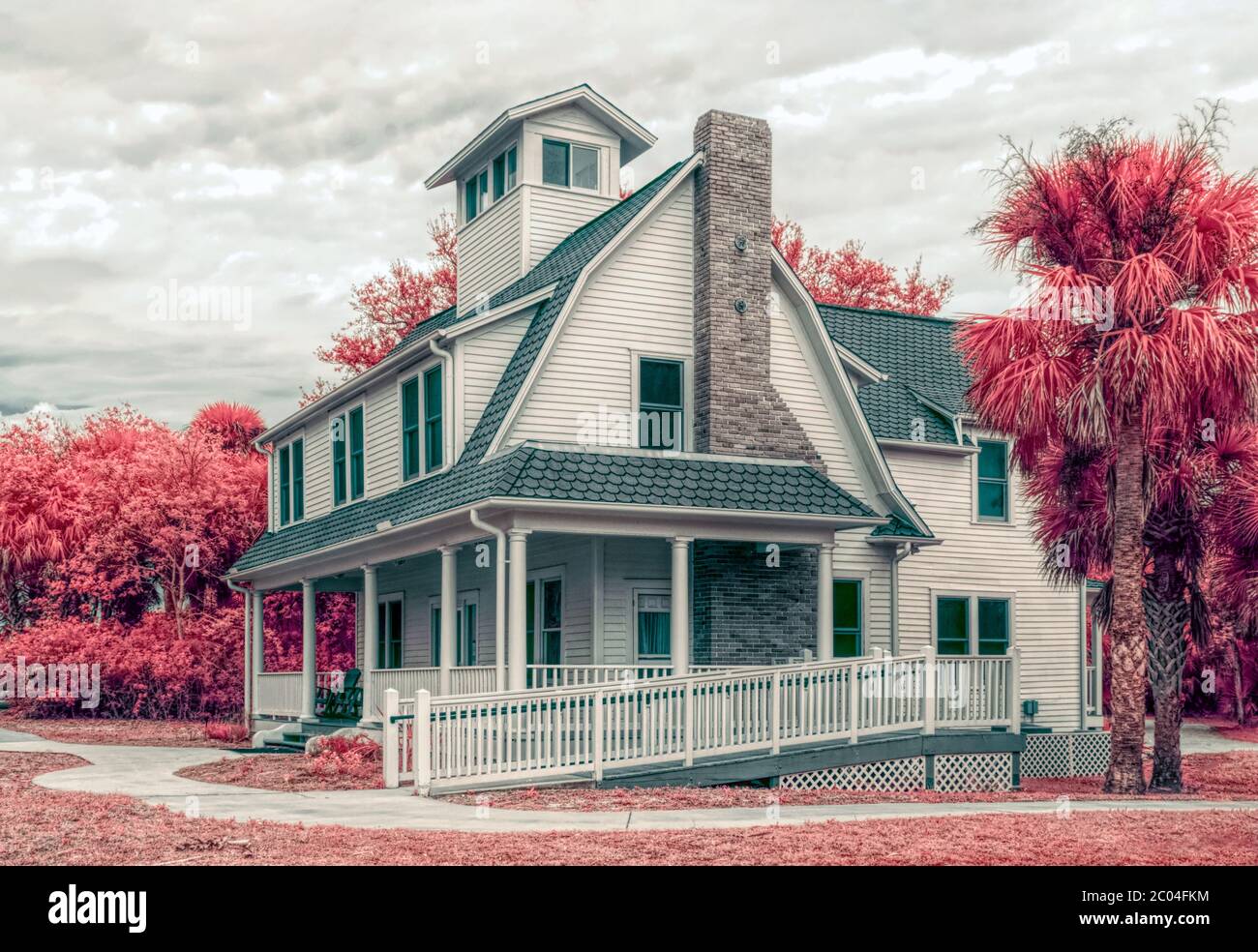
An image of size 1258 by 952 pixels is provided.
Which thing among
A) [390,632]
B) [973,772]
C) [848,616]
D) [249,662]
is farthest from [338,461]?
[973,772]

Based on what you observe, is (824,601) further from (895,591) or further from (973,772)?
(895,591)

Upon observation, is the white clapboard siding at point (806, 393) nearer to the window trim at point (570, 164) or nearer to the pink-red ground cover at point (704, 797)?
the window trim at point (570, 164)

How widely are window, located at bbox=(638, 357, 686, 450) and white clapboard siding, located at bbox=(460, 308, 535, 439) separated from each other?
204cm

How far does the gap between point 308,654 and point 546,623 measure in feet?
20.8

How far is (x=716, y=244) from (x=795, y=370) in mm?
2699

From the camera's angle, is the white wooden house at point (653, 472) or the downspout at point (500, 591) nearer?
the downspout at point (500, 591)

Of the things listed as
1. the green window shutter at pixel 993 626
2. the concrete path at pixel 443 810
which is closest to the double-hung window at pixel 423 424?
the concrete path at pixel 443 810

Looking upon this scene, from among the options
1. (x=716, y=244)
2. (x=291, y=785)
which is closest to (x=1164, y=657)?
(x=716, y=244)

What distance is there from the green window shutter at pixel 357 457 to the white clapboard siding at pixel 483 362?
478 centimetres

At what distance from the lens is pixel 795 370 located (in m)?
23.8

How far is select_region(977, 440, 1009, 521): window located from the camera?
27922 millimetres

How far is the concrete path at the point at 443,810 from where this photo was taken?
13445 mm

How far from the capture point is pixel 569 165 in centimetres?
Answer: 2694

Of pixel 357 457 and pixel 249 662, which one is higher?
pixel 357 457
